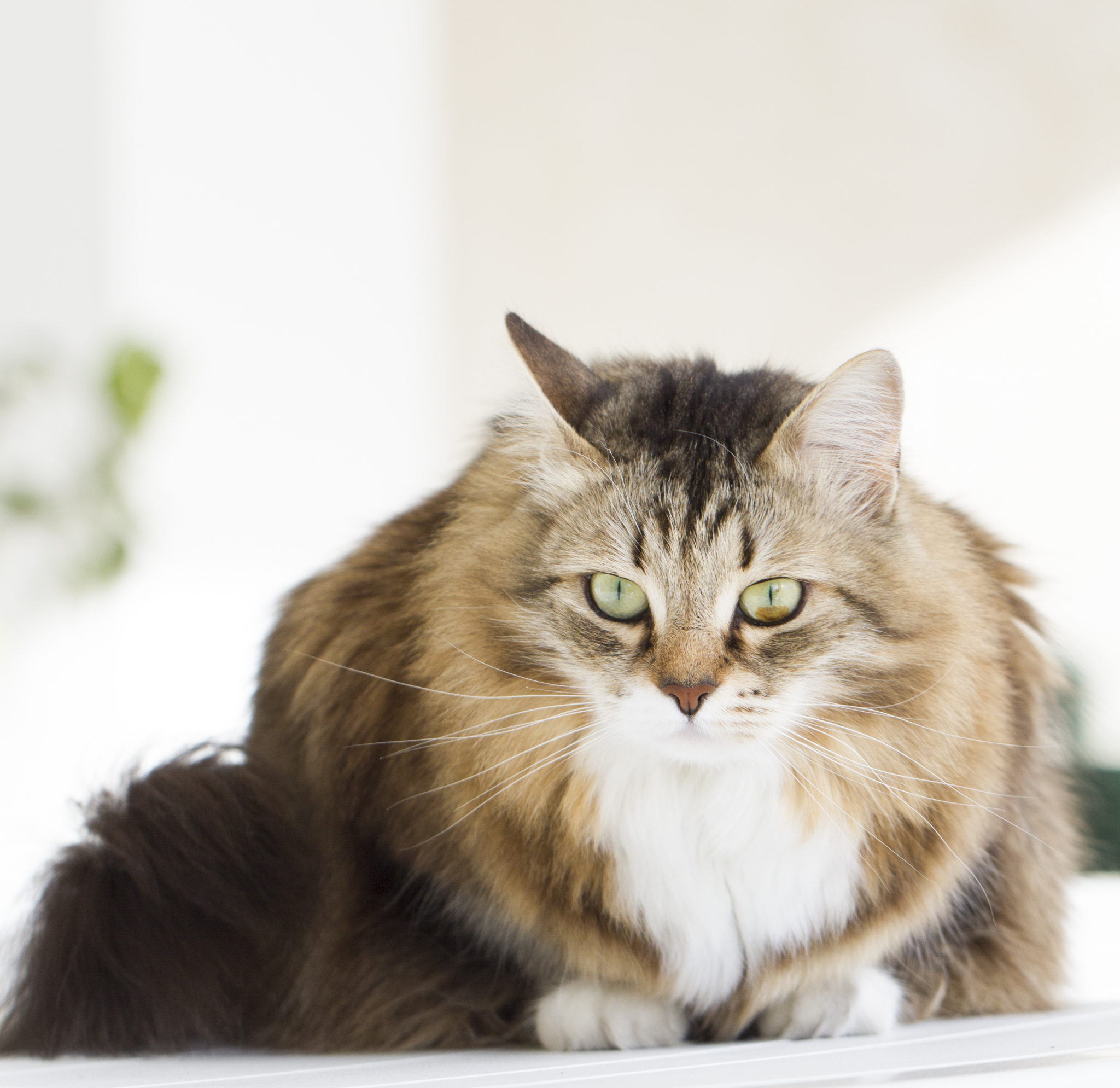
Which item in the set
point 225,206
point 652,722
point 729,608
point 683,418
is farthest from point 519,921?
point 225,206

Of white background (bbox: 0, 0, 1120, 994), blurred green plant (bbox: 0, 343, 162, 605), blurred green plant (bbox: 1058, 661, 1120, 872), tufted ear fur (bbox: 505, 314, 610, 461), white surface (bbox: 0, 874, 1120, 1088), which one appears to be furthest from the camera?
white background (bbox: 0, 0, 1120, 994)

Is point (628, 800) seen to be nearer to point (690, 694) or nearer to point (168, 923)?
point (690, 694)

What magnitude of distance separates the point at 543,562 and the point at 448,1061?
0.46 metres

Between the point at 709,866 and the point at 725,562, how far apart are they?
291mm

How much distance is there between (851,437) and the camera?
1075 millimetres

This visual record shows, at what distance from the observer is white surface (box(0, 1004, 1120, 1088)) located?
880 mm

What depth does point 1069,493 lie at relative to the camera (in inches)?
125

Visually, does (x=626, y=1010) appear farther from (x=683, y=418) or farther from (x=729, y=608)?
(x=683, y=418)

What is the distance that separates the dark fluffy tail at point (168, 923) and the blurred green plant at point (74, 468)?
189 centimetres

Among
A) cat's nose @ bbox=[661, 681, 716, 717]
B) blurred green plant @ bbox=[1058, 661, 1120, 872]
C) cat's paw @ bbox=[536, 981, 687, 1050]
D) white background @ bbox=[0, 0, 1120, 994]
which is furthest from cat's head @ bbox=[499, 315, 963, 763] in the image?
white background @ bbox=[0, 0, 1120, 994]

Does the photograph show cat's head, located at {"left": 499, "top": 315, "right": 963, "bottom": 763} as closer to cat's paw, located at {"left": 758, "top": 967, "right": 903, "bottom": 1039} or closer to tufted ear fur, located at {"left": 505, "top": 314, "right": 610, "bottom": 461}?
tufted ear fur, located at {"left": 505, "top": 314, "right": 610, "bottom": 461}

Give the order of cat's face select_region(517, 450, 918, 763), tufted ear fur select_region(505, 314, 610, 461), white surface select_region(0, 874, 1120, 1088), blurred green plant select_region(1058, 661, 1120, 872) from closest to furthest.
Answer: white surface select_region(0, 874, 1120, 1088), cat's face select_region(517, 450, 918, 763), tufted ear fur select_region(505, 314, 610, 461), blurred green plant select_region(1058, 661, 1120, 872)

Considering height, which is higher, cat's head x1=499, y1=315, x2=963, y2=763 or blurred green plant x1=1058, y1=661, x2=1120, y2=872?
cat's head x1=499, y1=315, x2=963, y2=763

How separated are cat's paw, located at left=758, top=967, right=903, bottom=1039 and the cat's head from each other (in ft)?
0.90
